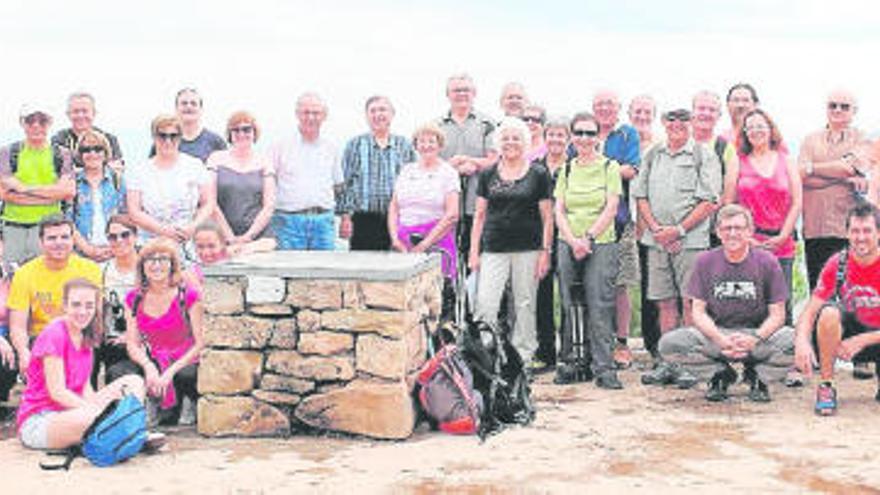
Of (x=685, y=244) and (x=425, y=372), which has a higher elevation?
(x=685, y=244)

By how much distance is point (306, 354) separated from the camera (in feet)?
22.1

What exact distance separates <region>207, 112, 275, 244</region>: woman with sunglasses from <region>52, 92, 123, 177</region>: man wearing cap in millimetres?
968

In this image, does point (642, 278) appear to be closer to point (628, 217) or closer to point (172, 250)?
point (628, 217)

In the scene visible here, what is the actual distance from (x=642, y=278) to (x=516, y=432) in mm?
2729

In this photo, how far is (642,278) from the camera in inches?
359

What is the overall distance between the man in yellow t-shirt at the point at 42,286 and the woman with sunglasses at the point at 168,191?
990 millimetres

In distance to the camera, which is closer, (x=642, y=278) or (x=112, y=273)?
(x=112, y=273)

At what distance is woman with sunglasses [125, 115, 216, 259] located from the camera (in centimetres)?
831

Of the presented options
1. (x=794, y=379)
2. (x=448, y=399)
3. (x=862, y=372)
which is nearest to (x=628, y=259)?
(x=794, y=379)

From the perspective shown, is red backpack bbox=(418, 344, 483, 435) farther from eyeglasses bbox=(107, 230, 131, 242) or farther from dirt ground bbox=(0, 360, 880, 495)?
eyeglasses bbox=(107, 230, 131, 242)

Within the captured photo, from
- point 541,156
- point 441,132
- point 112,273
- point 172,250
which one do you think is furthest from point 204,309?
point 541,156

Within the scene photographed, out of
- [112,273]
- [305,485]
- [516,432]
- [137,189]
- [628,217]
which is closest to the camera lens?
[305,485]

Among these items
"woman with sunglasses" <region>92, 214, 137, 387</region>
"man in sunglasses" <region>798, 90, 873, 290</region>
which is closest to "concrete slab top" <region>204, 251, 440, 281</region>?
"woman with sunglasses" <region>92, 214, 137, 387</region>

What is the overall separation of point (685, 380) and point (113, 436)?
168 inches
